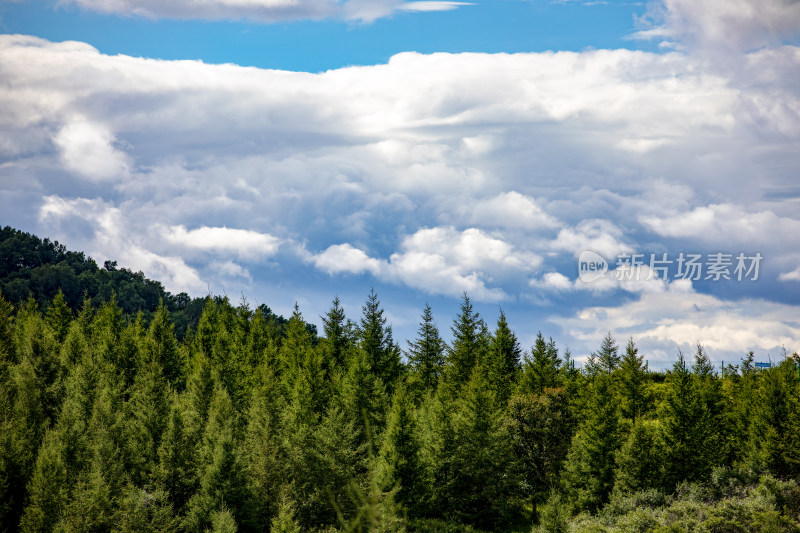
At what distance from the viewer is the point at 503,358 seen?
7750 centimetres

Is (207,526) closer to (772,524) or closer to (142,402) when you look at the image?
(142,402)

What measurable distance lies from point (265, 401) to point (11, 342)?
42.9 meters

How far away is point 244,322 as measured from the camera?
10300cm

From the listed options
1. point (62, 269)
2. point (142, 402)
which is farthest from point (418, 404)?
point (62, 269)

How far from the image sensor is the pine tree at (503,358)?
74.8 meters

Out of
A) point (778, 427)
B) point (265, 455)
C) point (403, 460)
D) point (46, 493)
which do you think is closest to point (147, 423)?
point (46, 493)

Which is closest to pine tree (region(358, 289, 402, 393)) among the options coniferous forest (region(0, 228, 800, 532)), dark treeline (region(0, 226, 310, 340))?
coniferous forest (region(0, 228, 800, 532))

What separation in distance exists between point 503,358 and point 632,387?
16.0 metres

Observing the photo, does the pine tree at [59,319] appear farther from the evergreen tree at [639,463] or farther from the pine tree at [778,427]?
the pine tree at [778,427]

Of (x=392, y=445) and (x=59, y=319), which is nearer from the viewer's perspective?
(x=392, y=445)

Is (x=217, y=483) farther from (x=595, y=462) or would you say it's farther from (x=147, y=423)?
(x=595, y=462)

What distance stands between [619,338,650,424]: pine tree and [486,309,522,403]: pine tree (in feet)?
42.4

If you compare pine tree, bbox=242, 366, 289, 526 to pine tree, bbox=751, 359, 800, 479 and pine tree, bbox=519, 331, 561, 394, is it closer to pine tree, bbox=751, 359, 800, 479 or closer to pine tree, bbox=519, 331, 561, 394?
pine tree, bbox=519, 331, 561, 394

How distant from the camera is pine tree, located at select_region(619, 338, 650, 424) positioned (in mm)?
66562
